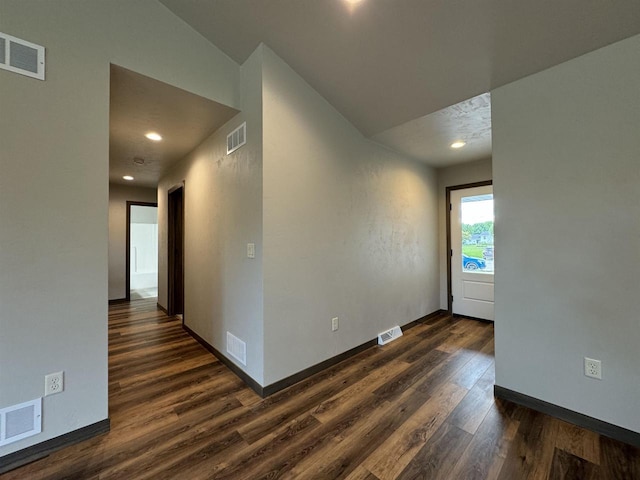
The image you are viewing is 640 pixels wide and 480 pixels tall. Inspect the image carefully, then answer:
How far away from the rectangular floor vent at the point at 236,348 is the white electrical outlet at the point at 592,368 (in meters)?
2.53

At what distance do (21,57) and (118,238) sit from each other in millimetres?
5079

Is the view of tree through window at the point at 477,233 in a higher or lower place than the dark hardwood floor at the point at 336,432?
higher

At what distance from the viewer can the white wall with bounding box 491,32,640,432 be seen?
65.1 inches

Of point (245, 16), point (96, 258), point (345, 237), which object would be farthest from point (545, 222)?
point (96, 258)

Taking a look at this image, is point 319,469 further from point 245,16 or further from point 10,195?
point 245,16

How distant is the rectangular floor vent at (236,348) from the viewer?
2414mm

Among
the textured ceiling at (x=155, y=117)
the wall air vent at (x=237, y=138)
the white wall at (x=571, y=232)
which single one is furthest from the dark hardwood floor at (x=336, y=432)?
the textured ceiling at (x=155, y=117)

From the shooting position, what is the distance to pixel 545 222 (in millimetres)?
1948

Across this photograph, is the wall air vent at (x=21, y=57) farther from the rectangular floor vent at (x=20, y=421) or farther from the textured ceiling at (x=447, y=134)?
the textured ceiling at (x=447, y=134)

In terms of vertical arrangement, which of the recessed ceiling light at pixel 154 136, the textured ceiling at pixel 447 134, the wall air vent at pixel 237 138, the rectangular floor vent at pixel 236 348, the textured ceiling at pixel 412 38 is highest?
the textured ceiling at pixel 412 38

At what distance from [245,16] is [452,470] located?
327 cm

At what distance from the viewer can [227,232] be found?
2717 mm

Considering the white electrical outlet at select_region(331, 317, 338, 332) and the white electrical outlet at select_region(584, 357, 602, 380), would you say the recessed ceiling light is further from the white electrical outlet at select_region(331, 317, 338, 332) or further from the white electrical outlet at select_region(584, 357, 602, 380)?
the white electrical outlet at select_region(584, 357, 602, 380)

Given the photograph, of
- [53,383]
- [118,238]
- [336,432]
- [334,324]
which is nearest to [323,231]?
[334,324]
